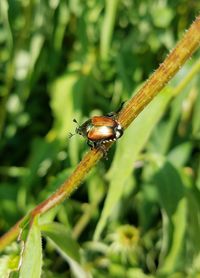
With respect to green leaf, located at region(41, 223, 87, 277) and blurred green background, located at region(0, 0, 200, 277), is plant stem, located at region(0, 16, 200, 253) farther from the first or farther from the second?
blurred green background, located at region(0, 0, 200, 277)

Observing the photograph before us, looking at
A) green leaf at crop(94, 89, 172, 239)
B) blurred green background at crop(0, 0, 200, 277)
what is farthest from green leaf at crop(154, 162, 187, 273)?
green leaf at crop(94, 89, 172, 239)

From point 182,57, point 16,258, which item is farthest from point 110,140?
point 16,258

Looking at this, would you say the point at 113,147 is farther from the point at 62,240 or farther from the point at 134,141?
the point at 62,240

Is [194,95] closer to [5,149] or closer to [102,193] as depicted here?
[102,193]

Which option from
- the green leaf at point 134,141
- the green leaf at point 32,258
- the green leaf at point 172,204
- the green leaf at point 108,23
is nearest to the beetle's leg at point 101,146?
the green leaf at point 32,258

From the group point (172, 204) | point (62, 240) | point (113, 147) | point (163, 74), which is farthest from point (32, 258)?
point (113, 147)
